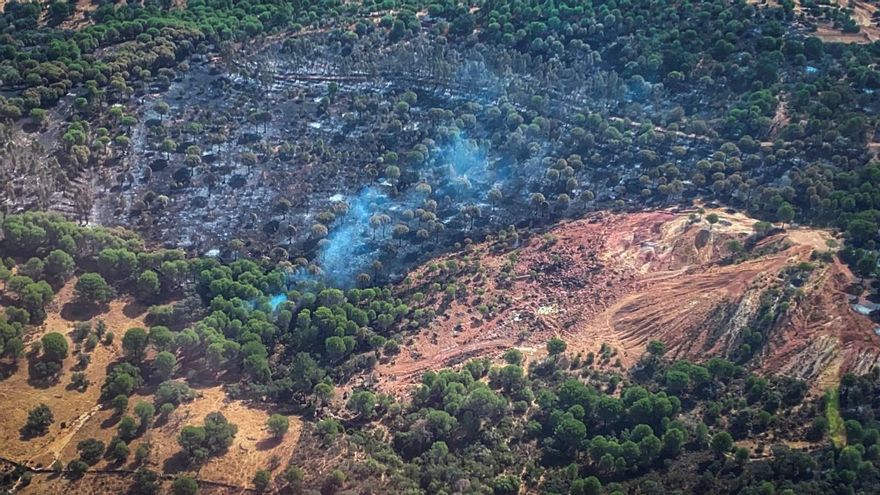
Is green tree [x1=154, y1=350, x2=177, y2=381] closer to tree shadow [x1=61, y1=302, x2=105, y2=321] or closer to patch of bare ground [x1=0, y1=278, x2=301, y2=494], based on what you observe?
patch of bare ground [x1=0, y1=278, x2=301, y2=494]

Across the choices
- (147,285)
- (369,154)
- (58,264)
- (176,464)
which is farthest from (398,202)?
(176,464)

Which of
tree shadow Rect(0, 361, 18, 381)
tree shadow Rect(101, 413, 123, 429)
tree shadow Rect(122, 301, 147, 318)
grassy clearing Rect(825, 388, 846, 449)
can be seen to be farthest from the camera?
tree shadow Rect(122, 301, 147, 318)

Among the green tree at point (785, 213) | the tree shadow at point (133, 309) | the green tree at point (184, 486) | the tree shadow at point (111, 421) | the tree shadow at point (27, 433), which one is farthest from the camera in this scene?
the green tree at point (785, 213)

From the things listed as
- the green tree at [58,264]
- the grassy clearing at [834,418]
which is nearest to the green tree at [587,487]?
the grassy clearing at [834,418]

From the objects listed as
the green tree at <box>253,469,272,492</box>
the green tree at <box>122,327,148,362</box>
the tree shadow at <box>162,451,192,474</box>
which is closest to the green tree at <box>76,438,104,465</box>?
the tree shadow at <box>162,451,192,474</box>

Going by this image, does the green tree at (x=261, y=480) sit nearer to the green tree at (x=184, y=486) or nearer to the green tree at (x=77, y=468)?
the green tree at (x=184, y=486)

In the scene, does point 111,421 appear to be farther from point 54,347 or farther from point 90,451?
point 54,347
